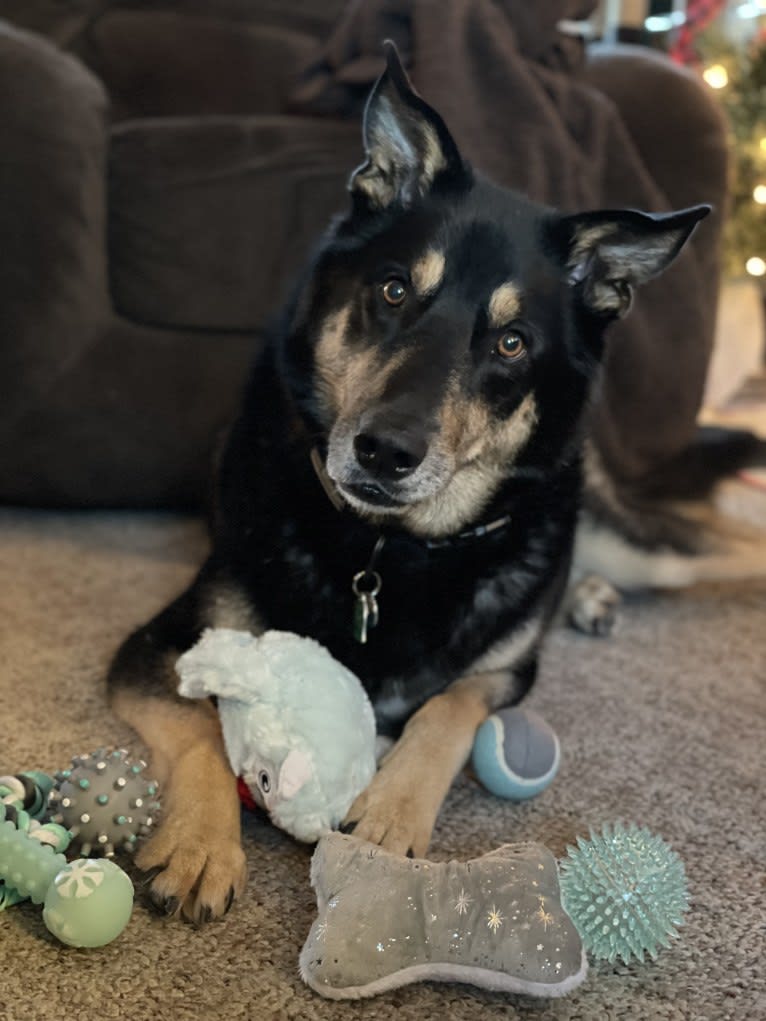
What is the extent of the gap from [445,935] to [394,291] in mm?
908

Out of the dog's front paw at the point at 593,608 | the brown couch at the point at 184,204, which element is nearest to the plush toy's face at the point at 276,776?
the dog's front paw at the point at 593,608

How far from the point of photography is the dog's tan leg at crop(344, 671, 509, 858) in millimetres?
1249

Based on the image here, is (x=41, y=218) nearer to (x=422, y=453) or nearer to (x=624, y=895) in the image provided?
(x=422, y=453)

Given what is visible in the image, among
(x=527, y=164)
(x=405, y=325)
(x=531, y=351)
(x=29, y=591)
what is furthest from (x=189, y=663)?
(x=527, y=164)

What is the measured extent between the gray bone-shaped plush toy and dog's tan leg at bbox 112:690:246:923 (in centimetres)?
16

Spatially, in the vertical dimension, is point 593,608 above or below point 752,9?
below

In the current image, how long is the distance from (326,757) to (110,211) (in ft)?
6.36

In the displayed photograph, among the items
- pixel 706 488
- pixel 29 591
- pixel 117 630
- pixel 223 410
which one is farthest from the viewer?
pixel 706 488

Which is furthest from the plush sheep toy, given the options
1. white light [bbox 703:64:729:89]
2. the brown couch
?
white light [bbox 703:64:729:89]

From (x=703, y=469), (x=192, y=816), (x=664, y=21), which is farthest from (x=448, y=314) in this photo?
(x=664, y=21)

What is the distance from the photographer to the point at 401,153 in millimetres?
1592

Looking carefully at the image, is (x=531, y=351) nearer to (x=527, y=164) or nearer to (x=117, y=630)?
(x=117, y=630)

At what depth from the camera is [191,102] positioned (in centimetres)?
342

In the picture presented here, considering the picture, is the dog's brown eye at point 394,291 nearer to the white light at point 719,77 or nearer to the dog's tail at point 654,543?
the dog's tail at point 654,543
